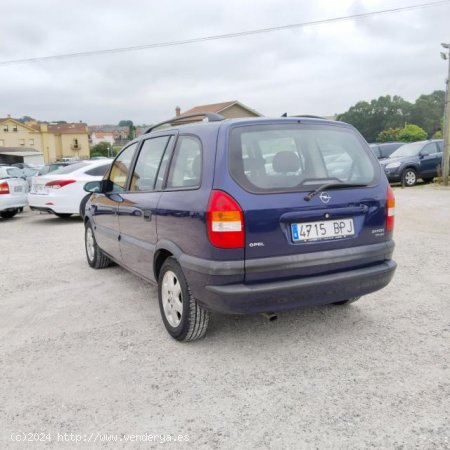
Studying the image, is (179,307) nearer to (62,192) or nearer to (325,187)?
(325,187)

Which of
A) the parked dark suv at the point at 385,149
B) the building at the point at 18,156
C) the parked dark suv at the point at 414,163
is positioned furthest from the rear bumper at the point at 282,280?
the building at the point at 18,156

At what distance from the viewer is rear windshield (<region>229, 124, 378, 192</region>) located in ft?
10.4

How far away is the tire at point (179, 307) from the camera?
3420mm

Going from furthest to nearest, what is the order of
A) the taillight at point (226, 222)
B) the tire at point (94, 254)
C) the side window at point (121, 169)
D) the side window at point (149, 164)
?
the tire at point (94, 254), the side window at point (121, 169), the side window at point (149, 164), the taillight at point (226, 222)

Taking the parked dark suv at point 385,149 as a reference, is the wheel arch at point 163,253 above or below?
below

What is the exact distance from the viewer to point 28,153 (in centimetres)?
6931

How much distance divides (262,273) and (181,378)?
882mm

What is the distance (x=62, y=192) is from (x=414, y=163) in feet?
38.2

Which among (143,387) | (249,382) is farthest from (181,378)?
(249,382)

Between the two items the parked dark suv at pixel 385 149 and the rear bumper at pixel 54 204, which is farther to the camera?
the parked dark suv at pixel 385 149

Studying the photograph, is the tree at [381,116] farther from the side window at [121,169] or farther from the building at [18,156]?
the side window at [121,169]

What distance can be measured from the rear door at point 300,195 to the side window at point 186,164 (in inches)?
12.3

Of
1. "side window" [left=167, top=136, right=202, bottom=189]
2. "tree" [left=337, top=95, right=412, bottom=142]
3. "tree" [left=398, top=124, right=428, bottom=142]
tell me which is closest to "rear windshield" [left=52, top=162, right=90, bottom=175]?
"side window" [left=167, top=136, right=202, bottom=189]

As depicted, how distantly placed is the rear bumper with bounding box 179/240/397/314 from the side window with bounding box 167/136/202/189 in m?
0.59
